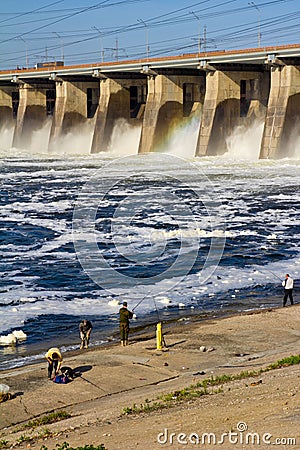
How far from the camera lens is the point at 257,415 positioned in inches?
395

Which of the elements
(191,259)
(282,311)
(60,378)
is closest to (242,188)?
(191,259)

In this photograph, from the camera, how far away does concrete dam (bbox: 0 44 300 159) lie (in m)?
53.5

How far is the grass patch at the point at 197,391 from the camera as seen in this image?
452 inches

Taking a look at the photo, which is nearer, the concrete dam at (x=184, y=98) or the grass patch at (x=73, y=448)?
the grass patch at (x=73, y=448)

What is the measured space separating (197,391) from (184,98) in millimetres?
55273

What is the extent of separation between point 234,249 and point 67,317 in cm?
924

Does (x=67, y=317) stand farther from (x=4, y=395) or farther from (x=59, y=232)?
(x=59, y=232)

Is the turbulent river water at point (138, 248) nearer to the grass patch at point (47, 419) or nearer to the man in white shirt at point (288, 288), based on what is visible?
the man in white shirt at point (288, 288)

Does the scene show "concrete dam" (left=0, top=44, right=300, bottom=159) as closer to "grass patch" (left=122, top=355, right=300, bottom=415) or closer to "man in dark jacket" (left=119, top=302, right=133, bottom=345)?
"man in dark jacket" (left=119, top=302, right=133, bottom=345)

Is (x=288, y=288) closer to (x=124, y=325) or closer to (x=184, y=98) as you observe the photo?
Result: (x=124, y=325)

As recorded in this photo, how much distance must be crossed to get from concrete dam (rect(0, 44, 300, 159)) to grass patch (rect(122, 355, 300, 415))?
40286mm

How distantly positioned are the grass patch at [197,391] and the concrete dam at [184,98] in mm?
40286

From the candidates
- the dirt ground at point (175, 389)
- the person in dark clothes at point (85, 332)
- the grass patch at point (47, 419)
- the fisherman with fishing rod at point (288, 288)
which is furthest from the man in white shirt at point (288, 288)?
the grass patch at point (47, 419)

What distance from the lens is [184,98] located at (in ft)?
216
